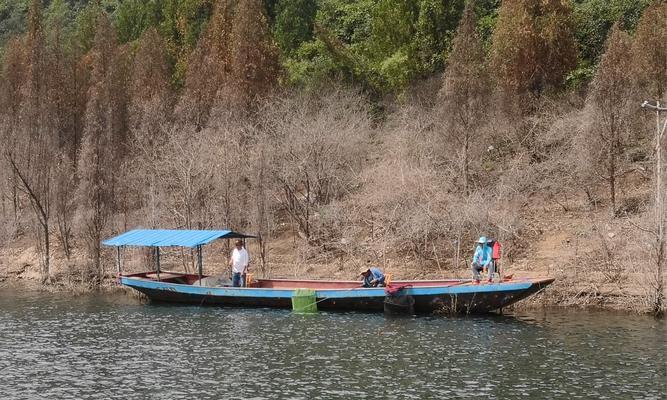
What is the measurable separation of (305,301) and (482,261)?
6.13 metres

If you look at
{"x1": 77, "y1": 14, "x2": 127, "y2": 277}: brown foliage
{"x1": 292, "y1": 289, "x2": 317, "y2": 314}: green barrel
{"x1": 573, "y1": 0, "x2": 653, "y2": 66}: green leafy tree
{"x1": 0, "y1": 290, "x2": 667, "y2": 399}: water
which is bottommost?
{"x1": 0, "y1": 290, "x2": 667, "y2": 399}: water

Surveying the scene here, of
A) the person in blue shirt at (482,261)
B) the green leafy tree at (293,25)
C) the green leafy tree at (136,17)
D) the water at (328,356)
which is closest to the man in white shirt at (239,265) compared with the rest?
the water at (328,356)

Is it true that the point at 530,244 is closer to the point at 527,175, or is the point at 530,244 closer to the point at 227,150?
the point at 527,175

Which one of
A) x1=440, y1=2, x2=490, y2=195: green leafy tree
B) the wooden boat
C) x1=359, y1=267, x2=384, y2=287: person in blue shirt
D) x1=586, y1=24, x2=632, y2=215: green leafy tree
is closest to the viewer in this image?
the wooden boat

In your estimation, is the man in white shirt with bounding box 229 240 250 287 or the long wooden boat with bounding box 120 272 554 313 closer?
the long wooden boat with bounding box 120 272 554 313

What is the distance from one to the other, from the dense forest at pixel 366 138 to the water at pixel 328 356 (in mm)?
7363

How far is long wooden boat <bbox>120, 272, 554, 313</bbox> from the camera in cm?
2833

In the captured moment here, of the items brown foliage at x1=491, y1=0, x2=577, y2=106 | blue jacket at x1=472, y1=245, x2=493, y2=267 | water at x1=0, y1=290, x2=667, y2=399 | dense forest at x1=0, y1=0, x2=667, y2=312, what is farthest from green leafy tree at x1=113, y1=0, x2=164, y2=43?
blue jacket at x1=472, y1=245, x2=493, y2=267

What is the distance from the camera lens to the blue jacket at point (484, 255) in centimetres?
2935

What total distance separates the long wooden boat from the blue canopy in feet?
4.98

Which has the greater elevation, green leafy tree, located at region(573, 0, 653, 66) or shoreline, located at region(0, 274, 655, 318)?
green leafy tree, located at region(573, 0, 653, 66)

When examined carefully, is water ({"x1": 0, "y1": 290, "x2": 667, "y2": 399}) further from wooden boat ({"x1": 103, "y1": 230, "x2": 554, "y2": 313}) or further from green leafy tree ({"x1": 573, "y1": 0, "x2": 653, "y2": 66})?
green leafy tree ({"x1": 573, "y1": 0, "x2": 653, "y2": 66})

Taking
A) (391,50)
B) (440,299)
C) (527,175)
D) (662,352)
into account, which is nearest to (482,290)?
(440,299)

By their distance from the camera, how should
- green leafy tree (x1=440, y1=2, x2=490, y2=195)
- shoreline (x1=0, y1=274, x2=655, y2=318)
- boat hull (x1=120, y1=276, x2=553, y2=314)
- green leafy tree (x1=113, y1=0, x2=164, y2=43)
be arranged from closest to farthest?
boat hull (x1=120, y1=276, x2=553, y2=314) < shoreline (x1=0, y1=274, x2=655, y2=318) < green leafy tree (x1=440, y1=2, x2=490, y2=195) < green leafy tree (x1=113, y1=0, x2=164, y2=43)
